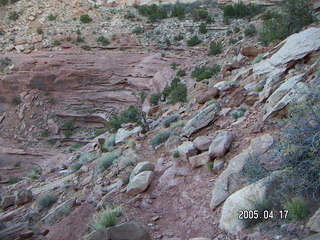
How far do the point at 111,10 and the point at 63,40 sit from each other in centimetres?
645

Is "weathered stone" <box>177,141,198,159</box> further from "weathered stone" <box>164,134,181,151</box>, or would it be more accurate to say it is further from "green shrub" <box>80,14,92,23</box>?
"green shrub" <box>80,14,92,23</box>

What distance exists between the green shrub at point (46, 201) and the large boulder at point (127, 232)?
12.7 ft

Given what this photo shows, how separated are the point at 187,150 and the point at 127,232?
2.62 metres

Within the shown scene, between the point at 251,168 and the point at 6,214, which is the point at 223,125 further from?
the point at 6,214

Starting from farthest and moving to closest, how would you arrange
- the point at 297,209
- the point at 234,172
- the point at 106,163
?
the point at 106,163 < the point at 234,172 < the point at 297,209

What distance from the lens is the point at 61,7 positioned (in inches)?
1156

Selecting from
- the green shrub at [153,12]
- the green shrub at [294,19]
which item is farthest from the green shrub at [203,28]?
the green shrub at [294,19]

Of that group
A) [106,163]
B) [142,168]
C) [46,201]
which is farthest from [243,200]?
[46,201]

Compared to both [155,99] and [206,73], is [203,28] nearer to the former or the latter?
[155,99]

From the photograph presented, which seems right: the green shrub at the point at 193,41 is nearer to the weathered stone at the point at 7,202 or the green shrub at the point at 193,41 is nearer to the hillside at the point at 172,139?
the hillside at the point at 172,139

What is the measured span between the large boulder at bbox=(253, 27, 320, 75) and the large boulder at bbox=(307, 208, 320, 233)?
221 inches

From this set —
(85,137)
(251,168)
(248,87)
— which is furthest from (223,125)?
(85,137)

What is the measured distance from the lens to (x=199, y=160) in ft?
22.3

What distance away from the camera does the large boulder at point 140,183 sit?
6.77 m
